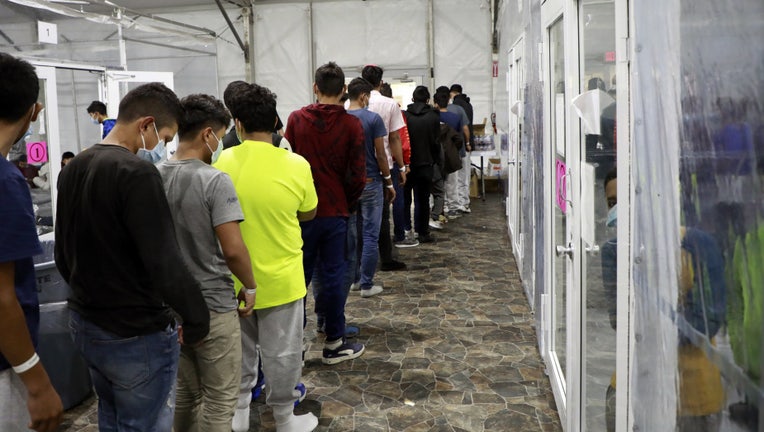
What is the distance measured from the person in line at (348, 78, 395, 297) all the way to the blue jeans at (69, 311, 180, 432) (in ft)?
9.11

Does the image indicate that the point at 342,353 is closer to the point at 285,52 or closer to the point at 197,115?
the point at 197,115

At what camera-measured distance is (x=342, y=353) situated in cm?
380

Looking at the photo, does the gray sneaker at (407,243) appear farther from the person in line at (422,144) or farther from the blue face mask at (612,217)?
the blue face mask at (612,217)

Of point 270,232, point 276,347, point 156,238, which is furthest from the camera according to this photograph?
point 276,347

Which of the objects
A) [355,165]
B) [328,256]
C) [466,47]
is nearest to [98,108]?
[355,165]

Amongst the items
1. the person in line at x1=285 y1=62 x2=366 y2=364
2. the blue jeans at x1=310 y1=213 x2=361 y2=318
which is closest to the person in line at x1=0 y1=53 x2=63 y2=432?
the person in line at x1=285 y1=62 x2=366 y2=364

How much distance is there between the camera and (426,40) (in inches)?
474

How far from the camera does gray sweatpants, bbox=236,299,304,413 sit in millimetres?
2717

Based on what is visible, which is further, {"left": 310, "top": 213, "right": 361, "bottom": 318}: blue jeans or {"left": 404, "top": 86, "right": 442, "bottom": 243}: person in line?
{"left": 404, "top": 86, "right": 442, "bottom": 243}: person in line

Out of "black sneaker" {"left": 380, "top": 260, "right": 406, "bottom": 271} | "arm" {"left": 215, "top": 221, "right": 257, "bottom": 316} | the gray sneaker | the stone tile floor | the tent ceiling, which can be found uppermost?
the tent ceiling

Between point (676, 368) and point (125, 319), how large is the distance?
4.38 feet

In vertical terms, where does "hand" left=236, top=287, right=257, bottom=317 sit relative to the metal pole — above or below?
below

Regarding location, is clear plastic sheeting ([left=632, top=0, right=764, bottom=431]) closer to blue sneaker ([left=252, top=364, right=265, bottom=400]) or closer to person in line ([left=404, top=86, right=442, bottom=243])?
blue sneaker ([left=252, top=364, right=265, bottom=400])

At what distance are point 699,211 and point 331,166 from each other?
270 centimetres
